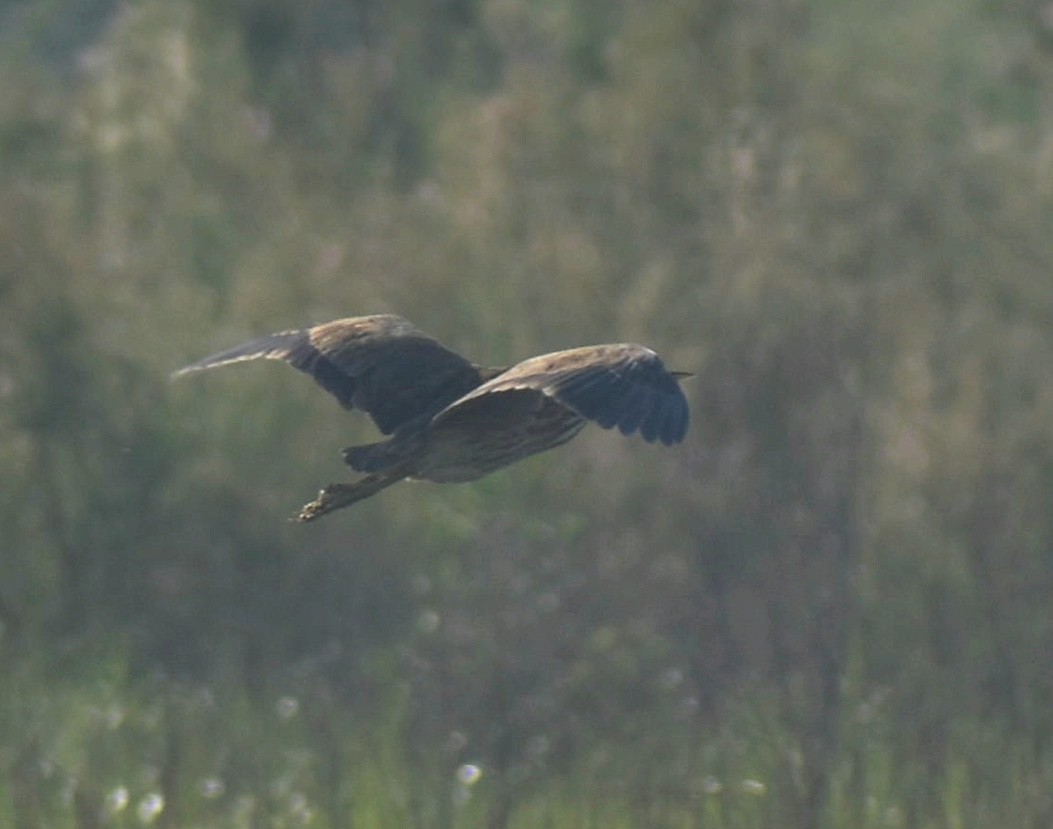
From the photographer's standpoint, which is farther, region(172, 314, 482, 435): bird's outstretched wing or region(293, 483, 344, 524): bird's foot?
region(172, 314, 482, 435): bird's outstretched wing

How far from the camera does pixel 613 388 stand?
6.41 m

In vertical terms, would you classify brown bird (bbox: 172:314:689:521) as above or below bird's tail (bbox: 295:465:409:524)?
above

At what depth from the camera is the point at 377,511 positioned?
1232cm

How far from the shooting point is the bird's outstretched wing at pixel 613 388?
629 cm

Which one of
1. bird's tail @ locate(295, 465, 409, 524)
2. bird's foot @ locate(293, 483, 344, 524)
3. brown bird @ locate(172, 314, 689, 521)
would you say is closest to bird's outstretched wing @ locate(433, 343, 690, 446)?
brown bird @ locate(172, 314, 689, 521)

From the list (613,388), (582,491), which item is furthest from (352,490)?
(582,491)

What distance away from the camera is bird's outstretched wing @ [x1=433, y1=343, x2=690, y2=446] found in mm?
6293

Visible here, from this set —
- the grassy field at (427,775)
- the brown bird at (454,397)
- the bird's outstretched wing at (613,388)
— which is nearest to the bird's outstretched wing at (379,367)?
the brown bird at (454,397)

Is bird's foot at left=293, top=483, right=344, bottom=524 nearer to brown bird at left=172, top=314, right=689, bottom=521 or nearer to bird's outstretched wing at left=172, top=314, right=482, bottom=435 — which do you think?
brown bird at left=172, top=314, right=689, bottom=521

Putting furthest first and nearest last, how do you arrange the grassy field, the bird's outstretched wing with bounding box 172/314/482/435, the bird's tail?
the grassy field < the bird's outstretched wing with bounding box 172/314/482/435 < the bird's tail

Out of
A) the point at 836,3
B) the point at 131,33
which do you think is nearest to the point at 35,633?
the point at 131,33

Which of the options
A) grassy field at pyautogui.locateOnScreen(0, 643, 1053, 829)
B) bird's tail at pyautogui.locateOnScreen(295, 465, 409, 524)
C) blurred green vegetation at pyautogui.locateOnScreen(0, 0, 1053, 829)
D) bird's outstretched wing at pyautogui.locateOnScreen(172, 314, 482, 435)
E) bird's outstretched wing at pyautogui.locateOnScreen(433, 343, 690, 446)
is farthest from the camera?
blurred green vegetation at pyautogui.locateOnScreen(0, 0, 1053, 829)

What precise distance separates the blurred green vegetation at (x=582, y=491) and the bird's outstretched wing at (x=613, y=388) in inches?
142

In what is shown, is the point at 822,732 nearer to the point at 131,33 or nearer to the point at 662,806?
the point at 662,806
